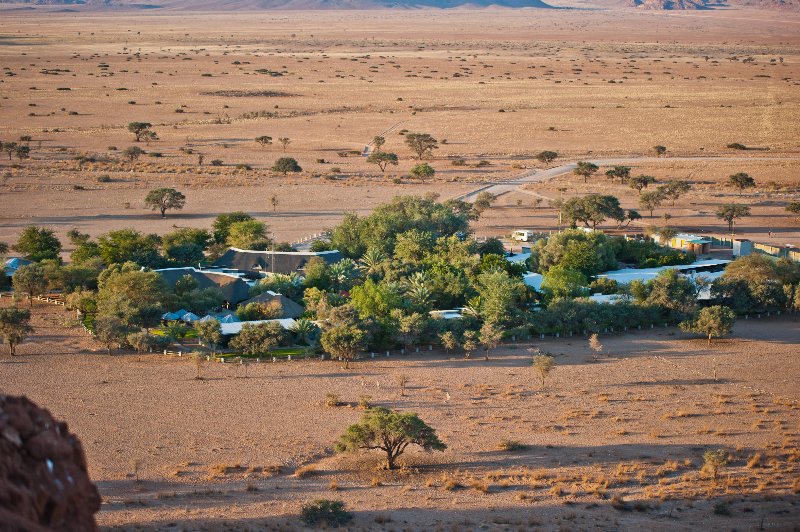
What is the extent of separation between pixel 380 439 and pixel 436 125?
61188mm

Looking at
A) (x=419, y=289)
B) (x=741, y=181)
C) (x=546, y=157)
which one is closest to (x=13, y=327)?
(x=419, y=289)

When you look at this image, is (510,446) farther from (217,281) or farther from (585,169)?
Answer: (585,169)

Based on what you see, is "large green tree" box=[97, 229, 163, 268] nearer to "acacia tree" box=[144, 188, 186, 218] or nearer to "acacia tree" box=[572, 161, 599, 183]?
"acacia tree" box=[144, 188, 186, 218]

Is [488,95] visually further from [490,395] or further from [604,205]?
[490,395]

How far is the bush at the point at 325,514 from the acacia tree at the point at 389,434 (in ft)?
10.4

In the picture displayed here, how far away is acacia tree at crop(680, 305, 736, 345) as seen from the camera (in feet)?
108

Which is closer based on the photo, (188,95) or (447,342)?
(447,342)

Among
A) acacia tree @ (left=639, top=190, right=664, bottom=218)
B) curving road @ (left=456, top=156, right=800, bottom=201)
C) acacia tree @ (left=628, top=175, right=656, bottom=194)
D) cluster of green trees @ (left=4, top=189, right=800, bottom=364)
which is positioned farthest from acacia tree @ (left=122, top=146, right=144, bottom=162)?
acacia tree @ (left=639, top=190, right=664, bottom=218)

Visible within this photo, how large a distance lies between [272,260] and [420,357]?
10230 millimetres

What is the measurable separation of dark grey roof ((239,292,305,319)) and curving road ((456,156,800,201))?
21933 mm

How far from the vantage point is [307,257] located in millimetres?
39531

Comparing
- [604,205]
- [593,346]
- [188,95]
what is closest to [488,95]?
[188,95]

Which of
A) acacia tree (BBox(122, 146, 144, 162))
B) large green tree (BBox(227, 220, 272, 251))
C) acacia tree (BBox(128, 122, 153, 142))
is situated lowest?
large green tree (BBox(227, 220, 272, 251))

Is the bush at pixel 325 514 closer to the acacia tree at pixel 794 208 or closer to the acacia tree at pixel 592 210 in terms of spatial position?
the acacia tree at pixel 592 210
